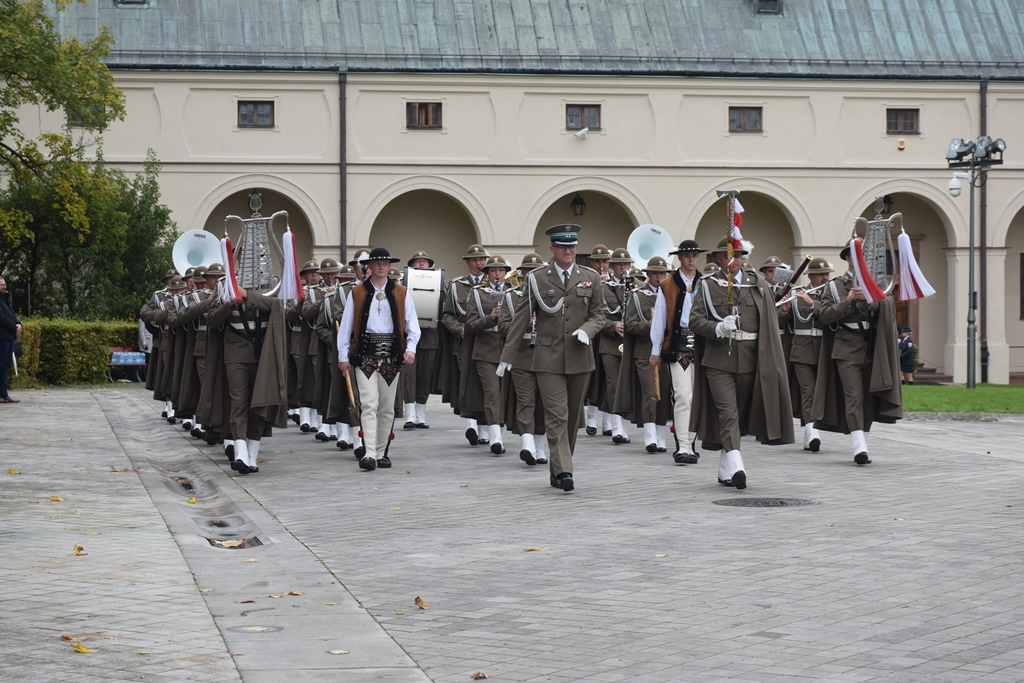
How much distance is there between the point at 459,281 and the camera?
16703 millimetres

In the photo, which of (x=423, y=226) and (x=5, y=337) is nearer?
(x=5, y=337)

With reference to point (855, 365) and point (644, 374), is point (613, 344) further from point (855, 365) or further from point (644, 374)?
point (855, 365)

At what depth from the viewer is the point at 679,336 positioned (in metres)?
14.5

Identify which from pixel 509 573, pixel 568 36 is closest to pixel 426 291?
pixel 509 573

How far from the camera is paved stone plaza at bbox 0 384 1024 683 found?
19.9 feet

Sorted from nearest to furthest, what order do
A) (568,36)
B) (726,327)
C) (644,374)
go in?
(726,327) < (644,374) < (568,36)

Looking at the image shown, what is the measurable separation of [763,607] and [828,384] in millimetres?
7653

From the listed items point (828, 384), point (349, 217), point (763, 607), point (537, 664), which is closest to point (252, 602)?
point (537, 664)

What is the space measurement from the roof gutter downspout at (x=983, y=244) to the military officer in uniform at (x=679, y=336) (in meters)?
25.7

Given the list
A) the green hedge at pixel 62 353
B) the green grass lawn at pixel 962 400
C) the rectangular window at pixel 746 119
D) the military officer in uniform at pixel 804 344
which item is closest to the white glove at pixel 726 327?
the military officer in uniform at pixel 804 344

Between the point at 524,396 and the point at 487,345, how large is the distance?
2981 mm

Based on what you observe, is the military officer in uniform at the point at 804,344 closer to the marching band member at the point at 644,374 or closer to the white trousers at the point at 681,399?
the marching band member at the point at 644,374

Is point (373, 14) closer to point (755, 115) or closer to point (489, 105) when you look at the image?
point (489, 105)

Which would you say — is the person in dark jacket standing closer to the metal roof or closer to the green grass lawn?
the green grass lawn
